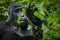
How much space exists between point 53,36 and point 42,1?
35cm

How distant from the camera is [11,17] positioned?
376cm

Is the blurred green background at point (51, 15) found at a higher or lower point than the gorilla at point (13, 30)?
higher

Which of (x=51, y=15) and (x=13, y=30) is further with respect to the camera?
(x=13, y=30)

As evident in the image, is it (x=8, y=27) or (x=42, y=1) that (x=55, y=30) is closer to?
(x=42, y=1)

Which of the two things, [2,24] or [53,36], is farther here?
[2,24]

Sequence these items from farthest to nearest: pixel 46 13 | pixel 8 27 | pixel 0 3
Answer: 1. pixel 8 27
2. pixel 0 3
3. pixel 46 13

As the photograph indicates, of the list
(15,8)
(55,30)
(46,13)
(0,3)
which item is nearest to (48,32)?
(55,30)

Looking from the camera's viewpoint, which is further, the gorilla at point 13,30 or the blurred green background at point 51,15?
the gorilla at point 13,30

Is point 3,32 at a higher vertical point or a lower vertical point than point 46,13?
lower

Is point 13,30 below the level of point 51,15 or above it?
below

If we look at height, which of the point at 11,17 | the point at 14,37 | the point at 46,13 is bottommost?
the point at 14,37

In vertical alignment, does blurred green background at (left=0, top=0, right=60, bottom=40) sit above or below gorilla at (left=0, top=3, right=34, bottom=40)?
above

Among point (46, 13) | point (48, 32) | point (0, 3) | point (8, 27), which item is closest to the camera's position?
point (48, 32)

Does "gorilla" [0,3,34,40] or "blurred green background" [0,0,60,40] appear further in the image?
"gorilla" [0,3,34,40]
